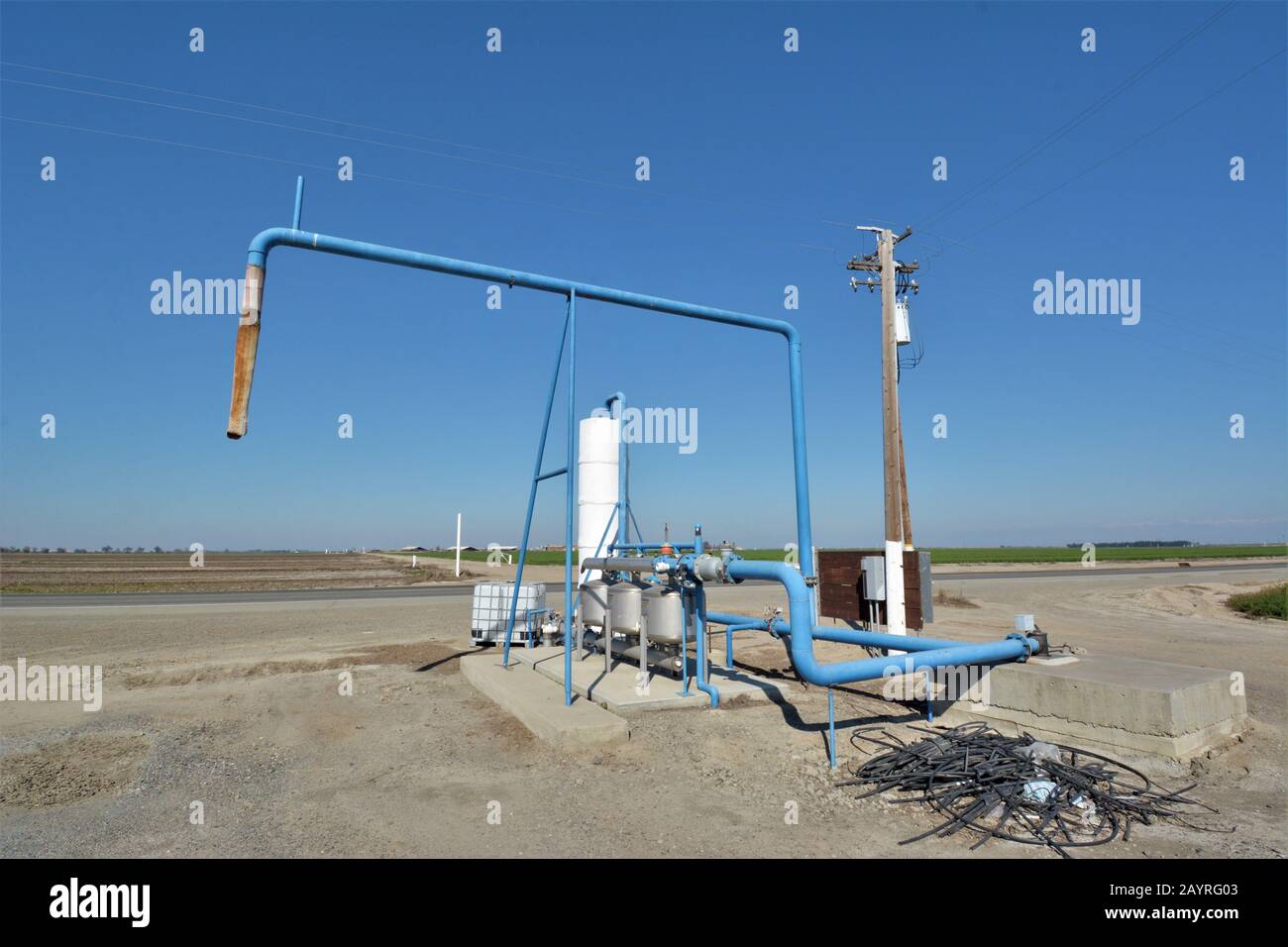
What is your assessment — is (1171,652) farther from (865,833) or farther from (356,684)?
(356,684)

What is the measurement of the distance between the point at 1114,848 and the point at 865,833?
1763mm

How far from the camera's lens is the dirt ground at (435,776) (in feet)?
16.9

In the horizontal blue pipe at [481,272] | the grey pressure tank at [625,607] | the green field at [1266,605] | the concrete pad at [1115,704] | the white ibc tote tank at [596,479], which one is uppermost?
the horizontal blue pipe at [481,272]

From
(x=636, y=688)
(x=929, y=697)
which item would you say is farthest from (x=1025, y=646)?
(x=636, y=688)

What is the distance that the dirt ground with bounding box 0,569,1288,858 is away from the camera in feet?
16.9

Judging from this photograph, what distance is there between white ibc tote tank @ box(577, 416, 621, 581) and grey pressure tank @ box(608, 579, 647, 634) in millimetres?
1857

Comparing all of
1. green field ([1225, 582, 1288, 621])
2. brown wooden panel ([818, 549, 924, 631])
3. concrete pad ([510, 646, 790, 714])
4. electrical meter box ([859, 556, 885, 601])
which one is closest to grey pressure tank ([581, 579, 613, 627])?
concrete pad ([510, 646, 790, 714])

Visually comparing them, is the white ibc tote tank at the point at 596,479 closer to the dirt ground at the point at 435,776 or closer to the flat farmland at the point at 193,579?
the dirt ground at the point at 435,776

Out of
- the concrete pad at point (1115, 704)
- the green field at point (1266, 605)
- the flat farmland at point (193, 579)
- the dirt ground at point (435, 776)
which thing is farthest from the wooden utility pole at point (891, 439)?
the flat farmland at point (193, 579)

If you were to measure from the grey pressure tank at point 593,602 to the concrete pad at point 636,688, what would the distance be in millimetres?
722

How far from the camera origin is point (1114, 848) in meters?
4.98

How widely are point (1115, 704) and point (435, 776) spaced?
23.4 feet

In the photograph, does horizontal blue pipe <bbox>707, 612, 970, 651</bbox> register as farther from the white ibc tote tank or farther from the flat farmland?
the flat farmland
